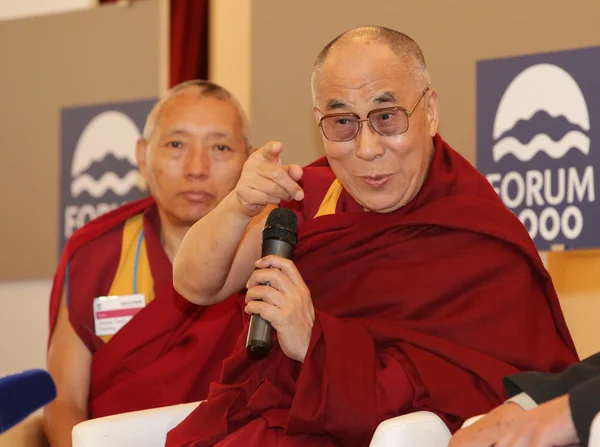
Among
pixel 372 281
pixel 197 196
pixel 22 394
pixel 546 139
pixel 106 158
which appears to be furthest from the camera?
pixel 106 158

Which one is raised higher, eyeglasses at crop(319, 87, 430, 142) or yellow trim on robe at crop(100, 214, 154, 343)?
eyeglasses at crop(319, 87, 430, 142)

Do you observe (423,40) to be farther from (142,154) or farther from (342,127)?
(342,127)

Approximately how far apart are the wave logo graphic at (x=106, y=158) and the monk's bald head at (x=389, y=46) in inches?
94.9

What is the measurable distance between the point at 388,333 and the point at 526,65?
5.75 ft

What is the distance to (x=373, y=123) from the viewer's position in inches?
95.0

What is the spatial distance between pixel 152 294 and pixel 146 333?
213 mm

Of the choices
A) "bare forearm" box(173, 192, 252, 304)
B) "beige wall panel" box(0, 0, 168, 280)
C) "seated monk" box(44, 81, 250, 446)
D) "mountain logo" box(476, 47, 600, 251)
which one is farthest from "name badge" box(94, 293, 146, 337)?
"beige wall panel" box(0, 0, 168, 280)

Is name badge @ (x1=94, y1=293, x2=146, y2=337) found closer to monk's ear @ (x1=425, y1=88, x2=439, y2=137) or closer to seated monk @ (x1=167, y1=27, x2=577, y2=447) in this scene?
seated monk @ (x1=167, y1=27, x2=577, y2=447)

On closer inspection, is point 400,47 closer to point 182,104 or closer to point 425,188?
point 425,188

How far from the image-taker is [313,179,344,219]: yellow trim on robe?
265 cm

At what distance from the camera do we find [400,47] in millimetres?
2494

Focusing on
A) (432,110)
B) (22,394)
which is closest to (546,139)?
(432,110)

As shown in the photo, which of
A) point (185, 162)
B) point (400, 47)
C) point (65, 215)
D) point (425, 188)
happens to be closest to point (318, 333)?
point (425, 188)

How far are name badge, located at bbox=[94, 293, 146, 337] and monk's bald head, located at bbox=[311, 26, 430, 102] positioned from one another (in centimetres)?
127
